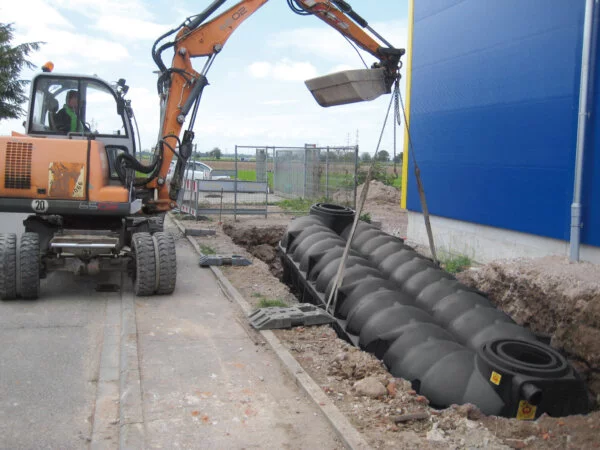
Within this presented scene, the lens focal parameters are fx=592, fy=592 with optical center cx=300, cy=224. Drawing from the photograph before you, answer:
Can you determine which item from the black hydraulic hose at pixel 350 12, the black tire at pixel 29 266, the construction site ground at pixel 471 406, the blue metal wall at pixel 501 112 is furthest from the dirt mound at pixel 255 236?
the black tire at pixel 29 266

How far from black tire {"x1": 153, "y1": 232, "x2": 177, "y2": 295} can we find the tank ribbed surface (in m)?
1.83

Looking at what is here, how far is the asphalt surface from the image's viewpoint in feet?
13.6

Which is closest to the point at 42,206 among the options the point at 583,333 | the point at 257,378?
the point at 257,378

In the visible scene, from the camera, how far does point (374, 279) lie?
6.85 metres

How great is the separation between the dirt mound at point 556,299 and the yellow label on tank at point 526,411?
3.99 feet

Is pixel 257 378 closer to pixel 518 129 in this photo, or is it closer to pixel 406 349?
pixel 406 349

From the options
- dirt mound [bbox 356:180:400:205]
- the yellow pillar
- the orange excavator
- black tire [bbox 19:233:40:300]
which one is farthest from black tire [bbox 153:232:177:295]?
dirt mound [bbox 356:180:400:205]

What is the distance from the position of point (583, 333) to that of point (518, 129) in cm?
477

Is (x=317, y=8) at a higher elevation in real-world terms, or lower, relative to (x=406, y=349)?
higher

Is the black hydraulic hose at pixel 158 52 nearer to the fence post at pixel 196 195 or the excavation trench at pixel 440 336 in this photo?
the excavation trench at pixel 440 336

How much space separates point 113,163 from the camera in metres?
8.91

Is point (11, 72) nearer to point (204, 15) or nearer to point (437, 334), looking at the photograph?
point (204, 15)

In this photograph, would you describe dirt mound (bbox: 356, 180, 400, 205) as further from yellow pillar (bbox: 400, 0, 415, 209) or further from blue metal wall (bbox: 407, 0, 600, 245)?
blue metal wall (bbox: 407, 0, 600, 245)

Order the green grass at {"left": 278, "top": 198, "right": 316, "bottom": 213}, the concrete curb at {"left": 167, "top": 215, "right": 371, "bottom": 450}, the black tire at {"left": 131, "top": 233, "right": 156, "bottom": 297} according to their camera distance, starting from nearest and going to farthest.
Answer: the concrete curb at {"left": 167, "top": 215, "right": 371, "bottom": 450} < the black tire at {"left": 131, "top": 233, "right": 156, "bottom": 297} < the green grass at {"left": 278, "top": 198, "right": 316, "bottom": 213}
